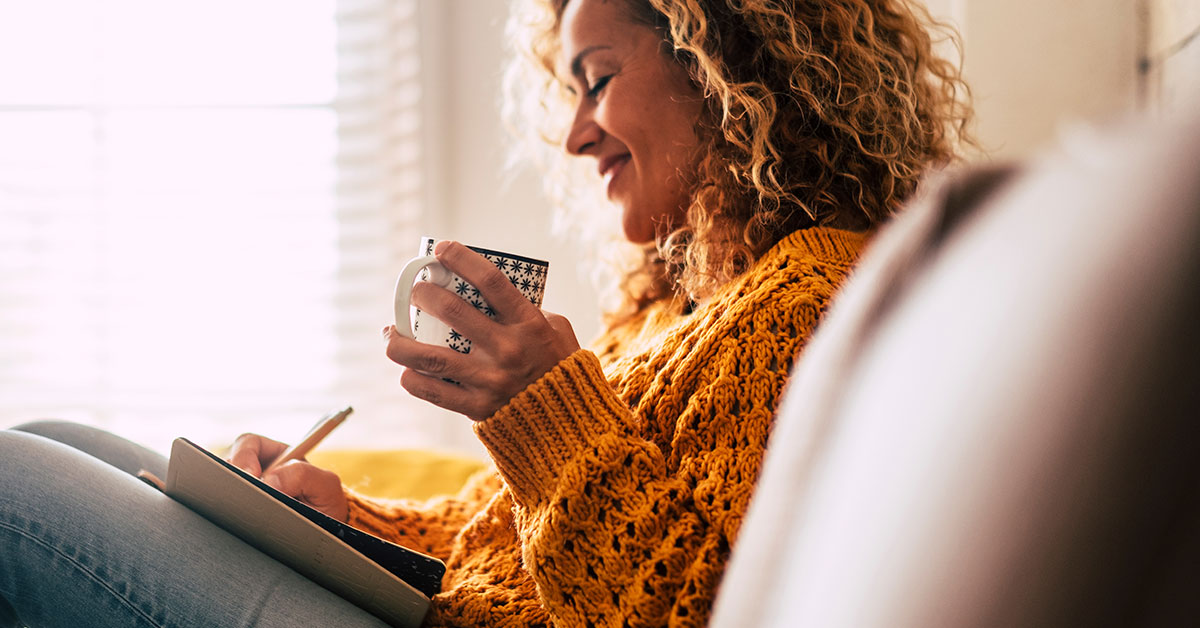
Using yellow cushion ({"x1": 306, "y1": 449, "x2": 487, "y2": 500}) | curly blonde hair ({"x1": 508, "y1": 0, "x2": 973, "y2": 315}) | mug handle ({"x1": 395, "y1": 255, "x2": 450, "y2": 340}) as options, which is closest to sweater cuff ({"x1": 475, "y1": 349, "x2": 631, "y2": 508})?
mug handle ({"x1": 395, "y1": 255, "x2": 450, "y2": 340})

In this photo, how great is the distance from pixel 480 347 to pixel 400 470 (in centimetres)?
86

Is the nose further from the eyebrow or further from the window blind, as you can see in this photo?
the window blind

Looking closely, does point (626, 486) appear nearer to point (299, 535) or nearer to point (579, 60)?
point (299, 535)

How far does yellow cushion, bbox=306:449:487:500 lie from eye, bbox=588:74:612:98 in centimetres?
65

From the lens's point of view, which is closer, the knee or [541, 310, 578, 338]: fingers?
[541, 310, 578, 338]: fingers

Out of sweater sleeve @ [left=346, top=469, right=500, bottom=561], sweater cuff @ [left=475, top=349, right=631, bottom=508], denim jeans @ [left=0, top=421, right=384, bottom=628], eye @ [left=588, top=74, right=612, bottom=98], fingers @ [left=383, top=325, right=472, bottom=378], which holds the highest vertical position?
eye @ [left=588, top=74, right=612, bottom=98]

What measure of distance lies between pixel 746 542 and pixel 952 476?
0.07m

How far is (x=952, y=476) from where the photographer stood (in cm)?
20

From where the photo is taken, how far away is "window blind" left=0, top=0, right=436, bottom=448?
6.65 feet

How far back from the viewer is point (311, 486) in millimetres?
883

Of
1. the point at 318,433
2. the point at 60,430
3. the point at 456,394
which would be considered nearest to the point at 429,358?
the point at 456,394

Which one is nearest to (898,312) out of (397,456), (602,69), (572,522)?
(572,522)

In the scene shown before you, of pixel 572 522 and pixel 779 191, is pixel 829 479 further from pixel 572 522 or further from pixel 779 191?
pixel 779 191

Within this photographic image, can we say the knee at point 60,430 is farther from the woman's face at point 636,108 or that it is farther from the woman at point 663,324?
the woman's face at point 636,108
